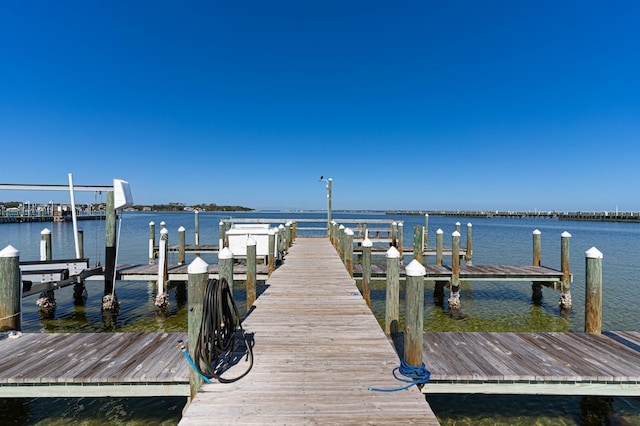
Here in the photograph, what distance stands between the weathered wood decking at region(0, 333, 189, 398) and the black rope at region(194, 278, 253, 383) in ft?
1.64

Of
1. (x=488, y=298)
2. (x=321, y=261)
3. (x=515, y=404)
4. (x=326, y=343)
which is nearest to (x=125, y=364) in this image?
(x=326, y=343)

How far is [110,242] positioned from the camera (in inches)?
374

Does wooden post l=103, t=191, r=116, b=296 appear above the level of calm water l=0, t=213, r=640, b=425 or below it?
above

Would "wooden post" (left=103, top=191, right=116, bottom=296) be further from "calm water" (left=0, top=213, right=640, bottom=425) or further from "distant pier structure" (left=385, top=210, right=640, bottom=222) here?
"distant pier structure" (left=385, top=210, right=640, bottom=222)

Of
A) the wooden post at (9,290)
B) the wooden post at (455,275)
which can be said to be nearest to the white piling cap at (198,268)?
the wooden post at (9,290)

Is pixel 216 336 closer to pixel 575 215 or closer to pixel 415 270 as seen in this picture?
pixel 415 270

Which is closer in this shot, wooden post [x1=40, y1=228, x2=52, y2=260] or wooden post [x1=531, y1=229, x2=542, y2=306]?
wooden post [x1=40, y1=228, x2=52, y2=260]

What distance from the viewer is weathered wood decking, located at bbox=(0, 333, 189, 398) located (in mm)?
3797

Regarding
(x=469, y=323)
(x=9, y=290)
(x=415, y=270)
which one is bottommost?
(x=469, y=323)

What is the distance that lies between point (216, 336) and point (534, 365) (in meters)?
4.29

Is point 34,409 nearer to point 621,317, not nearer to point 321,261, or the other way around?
point 321,261

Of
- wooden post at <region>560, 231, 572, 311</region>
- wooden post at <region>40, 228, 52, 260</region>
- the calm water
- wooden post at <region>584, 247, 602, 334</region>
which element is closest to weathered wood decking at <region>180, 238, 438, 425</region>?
the calm water

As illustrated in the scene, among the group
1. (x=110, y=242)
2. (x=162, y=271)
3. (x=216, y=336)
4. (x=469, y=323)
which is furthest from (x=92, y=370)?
(x=469, y=323)

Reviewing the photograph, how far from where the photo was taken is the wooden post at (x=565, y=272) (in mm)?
10148
